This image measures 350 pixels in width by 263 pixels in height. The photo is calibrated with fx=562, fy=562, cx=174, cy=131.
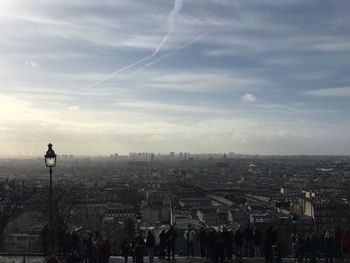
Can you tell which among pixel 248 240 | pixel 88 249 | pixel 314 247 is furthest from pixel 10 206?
pixel 314 247

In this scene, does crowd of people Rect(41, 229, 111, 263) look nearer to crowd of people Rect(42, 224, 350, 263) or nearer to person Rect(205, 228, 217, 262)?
crowd of people Rect(42, 224, 350, 263)

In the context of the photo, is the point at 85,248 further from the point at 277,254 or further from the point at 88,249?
the point at 277,254

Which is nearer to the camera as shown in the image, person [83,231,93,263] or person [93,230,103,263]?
person [93,230,103,263]

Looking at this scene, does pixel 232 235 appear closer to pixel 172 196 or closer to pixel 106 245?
pixel 106 245

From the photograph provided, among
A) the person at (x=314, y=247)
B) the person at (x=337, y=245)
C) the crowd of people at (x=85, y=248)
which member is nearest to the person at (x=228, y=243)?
the person at (x=314, y=247)

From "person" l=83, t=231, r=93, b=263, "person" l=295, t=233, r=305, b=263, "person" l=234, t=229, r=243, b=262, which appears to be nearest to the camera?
"person" l=295, t=233, r=305, b=263

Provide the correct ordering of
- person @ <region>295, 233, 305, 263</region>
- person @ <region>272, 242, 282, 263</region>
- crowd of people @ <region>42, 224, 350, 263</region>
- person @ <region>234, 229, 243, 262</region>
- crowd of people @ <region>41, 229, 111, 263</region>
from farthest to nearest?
person @ <region>234, 229, 243, 262</region>, person @ <region>295, 233, 305, 263</region>, crowd of people @ <region>42, 224, 350, 263</region>, crowd of people @ <region>41, 229, 111, 263</region>, person @ <region>272, 242, 282, 263</region>

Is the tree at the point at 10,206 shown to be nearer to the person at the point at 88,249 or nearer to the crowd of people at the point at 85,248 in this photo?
the crowd of people at the point at 85,248

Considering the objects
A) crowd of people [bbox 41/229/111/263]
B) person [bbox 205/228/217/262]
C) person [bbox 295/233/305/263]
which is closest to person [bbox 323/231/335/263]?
person [bbox 295/233/305/263]

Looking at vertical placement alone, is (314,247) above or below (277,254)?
above
